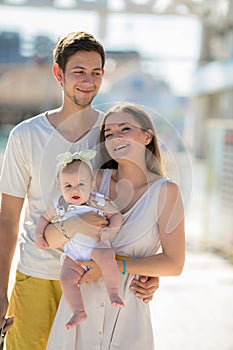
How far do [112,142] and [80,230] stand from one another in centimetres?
30

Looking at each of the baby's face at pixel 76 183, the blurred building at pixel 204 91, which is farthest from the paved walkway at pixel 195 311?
the baby's face at pixel 76 183

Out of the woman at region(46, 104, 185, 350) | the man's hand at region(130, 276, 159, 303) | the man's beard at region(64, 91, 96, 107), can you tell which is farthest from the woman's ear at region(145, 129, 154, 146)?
the man's hand at region(130, 276, 159, 303)

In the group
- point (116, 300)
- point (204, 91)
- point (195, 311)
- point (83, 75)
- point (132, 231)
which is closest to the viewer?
point (116, 300)

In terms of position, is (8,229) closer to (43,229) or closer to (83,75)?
(43,229)

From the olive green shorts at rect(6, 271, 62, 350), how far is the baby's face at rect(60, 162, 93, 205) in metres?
0.50

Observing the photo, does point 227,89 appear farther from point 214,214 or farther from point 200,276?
point 200,276

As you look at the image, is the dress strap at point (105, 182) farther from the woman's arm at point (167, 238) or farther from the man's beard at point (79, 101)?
the man's beard at point (79, 101)

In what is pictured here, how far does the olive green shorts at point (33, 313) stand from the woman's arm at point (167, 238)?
49 cm

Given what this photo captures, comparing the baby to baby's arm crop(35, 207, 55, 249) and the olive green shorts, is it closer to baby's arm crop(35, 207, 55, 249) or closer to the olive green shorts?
baby's arm crop(35, 207, 55, 249)

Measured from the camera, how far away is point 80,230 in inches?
87.3

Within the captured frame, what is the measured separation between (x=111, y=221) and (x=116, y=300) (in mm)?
252

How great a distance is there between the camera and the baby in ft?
7.13

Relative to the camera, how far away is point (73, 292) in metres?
2.20

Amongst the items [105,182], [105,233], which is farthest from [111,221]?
[105,182]
